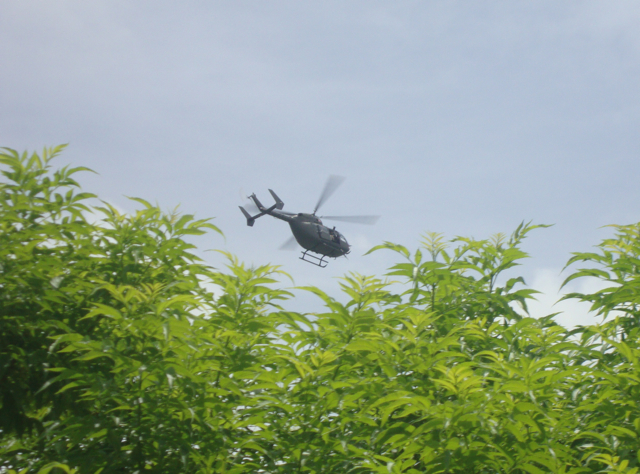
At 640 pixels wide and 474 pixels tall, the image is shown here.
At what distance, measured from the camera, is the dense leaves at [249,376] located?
313 centimetres

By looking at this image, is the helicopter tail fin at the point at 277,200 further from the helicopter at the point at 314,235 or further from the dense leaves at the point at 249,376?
the dense leaves at the point at 249,376

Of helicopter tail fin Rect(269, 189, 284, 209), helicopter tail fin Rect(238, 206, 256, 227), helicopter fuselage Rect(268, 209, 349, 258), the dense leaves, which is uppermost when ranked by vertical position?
helicopter tail fin Rect(269, 189, 284, 209)

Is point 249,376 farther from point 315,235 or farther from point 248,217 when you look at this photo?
point 248,217

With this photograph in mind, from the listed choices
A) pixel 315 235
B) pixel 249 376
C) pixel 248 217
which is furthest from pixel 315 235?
pixel 249 376

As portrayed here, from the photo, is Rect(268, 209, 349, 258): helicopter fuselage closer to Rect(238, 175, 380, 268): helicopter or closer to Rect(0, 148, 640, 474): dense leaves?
Rect(238, 175, 380, 268): helicopter

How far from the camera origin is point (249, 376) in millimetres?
3312

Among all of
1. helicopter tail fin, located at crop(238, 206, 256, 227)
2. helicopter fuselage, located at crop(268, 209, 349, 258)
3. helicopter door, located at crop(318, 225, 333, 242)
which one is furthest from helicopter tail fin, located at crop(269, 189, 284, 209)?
helicopter door, located at crop(318, 225, 333, 242)

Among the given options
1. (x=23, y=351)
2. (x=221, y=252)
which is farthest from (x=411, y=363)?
(x=23, y=351)

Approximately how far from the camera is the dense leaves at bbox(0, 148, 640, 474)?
3.13 metres

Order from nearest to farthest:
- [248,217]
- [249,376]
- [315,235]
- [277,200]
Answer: [249,376] < [315,235] < [248,217] < [277,200]

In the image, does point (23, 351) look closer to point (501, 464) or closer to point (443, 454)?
point (443, 454)

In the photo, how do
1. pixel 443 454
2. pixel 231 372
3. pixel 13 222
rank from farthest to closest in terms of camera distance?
pixel 13 222 < pixel 231 372 < pixel 443 454

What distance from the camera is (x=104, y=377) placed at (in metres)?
3.44

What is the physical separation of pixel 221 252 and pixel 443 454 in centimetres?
205
